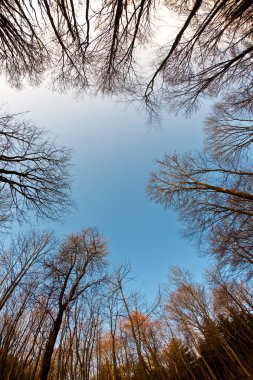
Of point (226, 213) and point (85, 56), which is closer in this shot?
point (85, 56)

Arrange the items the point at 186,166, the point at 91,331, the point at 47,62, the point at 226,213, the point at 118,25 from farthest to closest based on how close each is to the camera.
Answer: the point at 186,166, the point at 226,213, the point at 91,331, the point at 47,62, the point at 118,25

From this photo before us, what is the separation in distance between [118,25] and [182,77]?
220cm

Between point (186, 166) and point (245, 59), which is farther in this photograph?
point (186, 166)

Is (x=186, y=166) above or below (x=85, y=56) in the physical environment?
above

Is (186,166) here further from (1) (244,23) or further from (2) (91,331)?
(2) (91,331)

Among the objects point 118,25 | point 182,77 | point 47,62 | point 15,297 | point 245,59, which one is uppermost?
point 15,297

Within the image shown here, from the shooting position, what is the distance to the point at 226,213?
22.5 ft

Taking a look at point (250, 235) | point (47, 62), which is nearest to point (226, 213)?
point (250, 235)

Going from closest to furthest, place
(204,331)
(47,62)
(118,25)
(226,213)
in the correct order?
(118,25)
(47,62)
(226,213)
(204,331)

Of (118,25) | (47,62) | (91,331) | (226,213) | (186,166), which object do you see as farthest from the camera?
(186,166)

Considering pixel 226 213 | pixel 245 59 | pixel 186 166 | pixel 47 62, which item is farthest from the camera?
pixel 186 166

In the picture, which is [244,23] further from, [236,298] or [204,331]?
[204,331]

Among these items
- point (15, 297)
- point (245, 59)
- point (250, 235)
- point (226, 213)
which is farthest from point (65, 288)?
point (245, 59)

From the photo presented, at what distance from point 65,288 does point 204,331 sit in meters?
7.44
